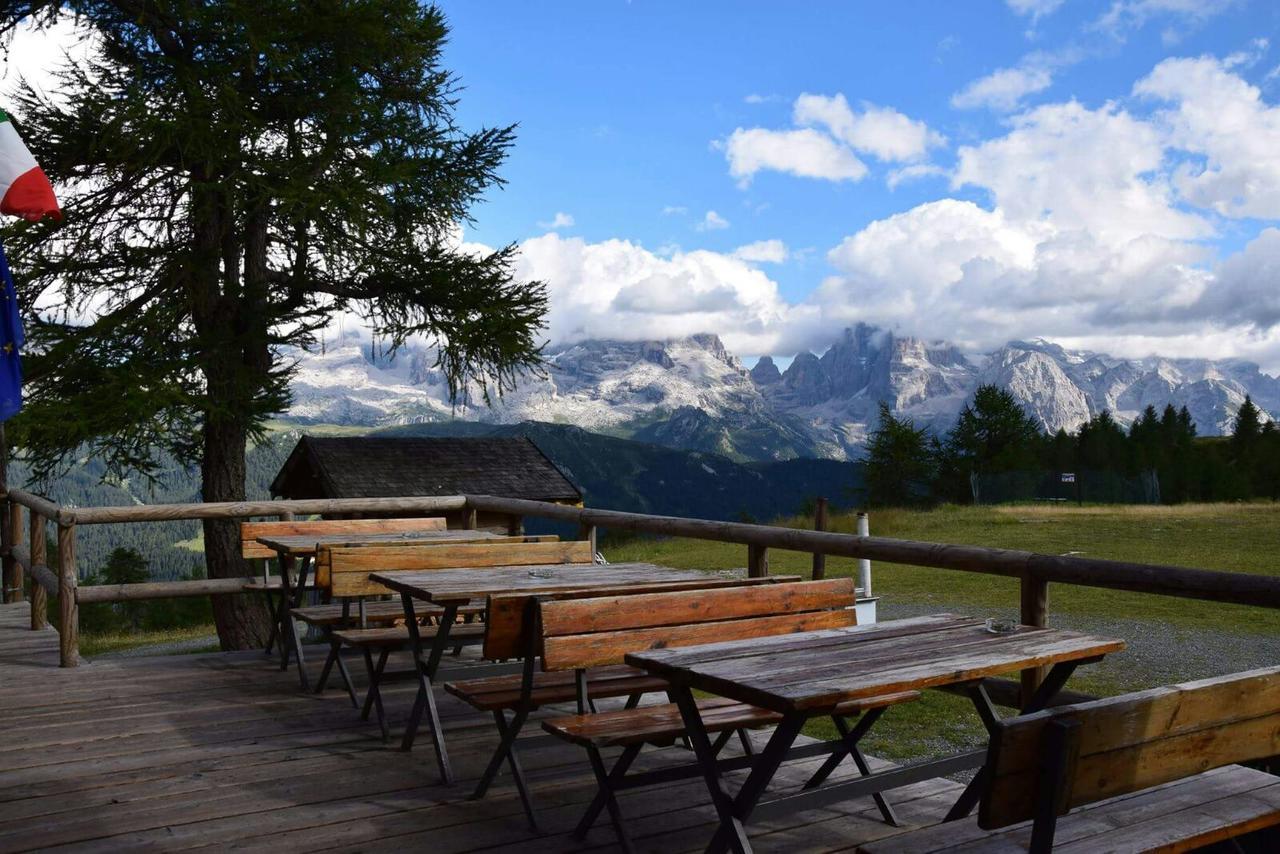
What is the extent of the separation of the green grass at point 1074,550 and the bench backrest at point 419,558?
11881 millimetres

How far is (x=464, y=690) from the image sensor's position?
4.30 metres

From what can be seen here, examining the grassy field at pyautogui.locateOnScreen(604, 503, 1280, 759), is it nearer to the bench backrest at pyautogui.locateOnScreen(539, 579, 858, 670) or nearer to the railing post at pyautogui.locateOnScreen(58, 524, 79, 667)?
the bench backrest at pyautogui.locateOnScreen(539, 579, 858, 670)

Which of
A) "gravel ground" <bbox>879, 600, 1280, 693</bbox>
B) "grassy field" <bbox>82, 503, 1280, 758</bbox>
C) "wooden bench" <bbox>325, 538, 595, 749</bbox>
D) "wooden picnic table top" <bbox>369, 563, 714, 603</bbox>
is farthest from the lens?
"gravel ground" <bbox>879, 600, 1280, 693</bbox>

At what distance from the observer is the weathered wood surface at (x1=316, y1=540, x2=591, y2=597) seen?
5.32 m

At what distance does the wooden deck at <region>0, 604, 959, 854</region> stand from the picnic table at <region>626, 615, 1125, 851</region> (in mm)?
646

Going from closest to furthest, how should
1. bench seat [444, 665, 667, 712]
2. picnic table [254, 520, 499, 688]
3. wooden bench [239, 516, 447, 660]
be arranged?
bench seat [444, 665, 667, 712] → picnic table [254, 520, 499, 688] → wooden bench [239, 516, 447, 660]

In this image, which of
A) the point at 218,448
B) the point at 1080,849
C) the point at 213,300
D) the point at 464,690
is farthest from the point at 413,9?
the point at 1080,849

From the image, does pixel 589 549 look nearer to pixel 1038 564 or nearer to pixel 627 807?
pixel 627 807

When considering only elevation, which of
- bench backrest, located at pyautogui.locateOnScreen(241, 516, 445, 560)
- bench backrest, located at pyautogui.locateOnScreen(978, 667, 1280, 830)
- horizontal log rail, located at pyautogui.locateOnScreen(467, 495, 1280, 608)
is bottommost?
bench backrest, located at pyautogui.locateOnScreen(978, 667, 1280, 830)

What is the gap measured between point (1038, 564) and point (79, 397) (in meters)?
12.1

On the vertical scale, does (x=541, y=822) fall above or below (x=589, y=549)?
below

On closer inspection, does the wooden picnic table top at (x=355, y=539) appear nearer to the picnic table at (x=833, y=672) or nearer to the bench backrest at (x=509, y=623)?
the bench backrest at (x=509, y=623)

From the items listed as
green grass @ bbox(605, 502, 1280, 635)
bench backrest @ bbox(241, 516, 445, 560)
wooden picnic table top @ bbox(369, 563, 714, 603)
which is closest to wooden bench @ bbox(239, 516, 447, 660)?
bench backrest @ bbox(241, 516, 445, 560)

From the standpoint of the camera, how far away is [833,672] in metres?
3.02
